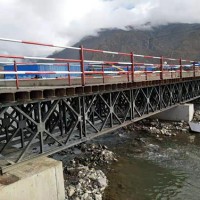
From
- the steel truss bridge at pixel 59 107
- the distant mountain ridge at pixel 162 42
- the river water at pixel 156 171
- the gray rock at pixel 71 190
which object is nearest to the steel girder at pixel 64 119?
the steel truss bridge at pixel 59 107

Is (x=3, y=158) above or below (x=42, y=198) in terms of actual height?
above

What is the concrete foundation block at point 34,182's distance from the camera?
27.9ft

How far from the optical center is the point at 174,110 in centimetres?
2416

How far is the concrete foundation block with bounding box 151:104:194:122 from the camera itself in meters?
23.6

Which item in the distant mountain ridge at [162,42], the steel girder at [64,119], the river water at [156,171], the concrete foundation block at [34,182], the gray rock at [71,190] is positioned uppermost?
the distant mountain ridge at [162,42]

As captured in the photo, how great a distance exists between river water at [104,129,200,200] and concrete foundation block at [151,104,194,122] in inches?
173

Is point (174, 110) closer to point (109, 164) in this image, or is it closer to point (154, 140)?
point (154, 140)

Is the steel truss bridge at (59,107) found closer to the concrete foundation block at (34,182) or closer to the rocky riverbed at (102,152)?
the concrete foundation block at (34,182)

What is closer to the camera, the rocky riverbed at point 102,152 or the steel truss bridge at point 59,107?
the steel truss bridge at point 59,107

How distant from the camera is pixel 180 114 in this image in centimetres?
2392

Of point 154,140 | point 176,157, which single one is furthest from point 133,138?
point 176,157

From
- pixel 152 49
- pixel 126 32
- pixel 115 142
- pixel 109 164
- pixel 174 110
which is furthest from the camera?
pixel 126 32

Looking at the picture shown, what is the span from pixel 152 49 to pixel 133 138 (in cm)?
14689

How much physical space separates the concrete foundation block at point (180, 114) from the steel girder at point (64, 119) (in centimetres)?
73
